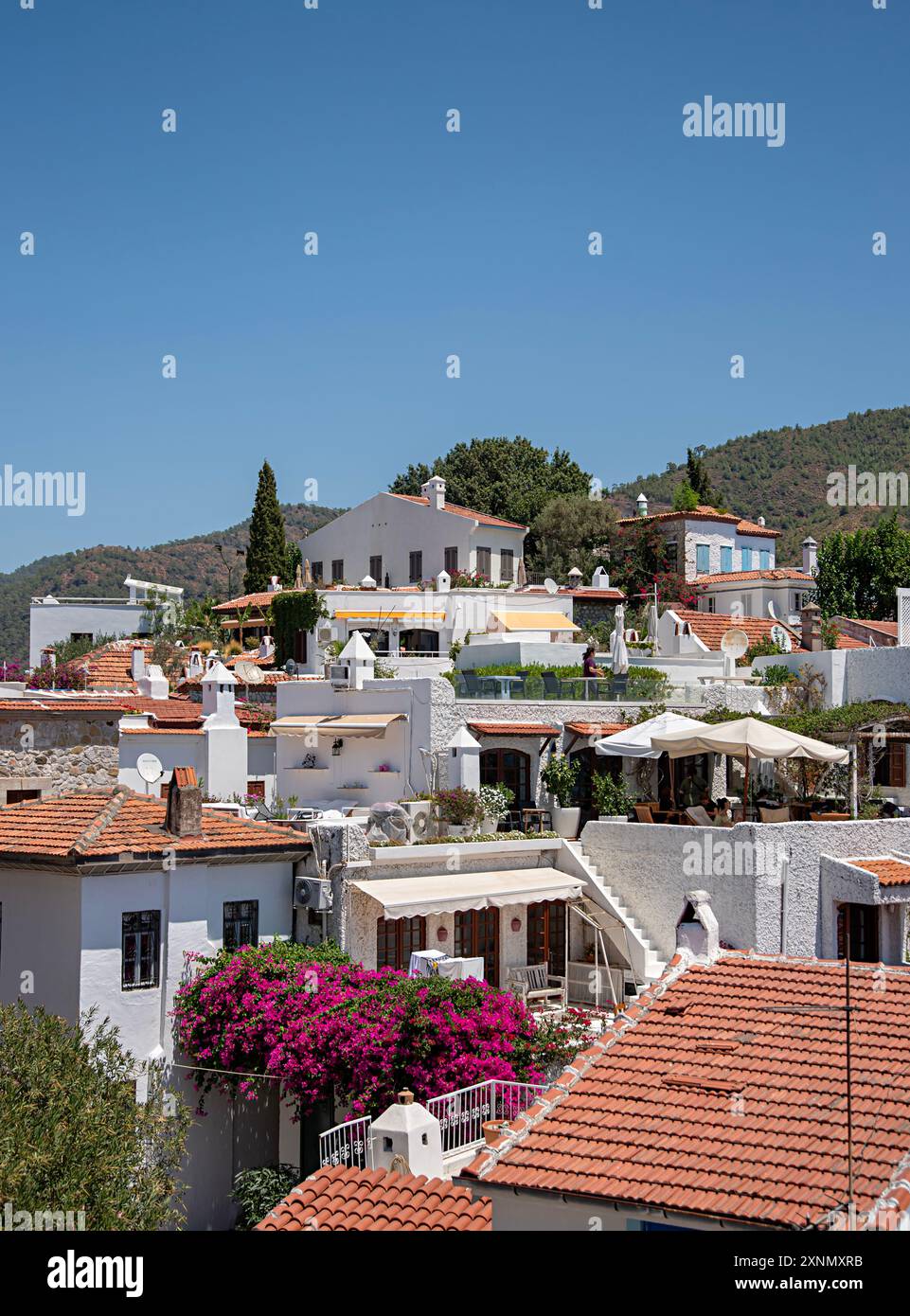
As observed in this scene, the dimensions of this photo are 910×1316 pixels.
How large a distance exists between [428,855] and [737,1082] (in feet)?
47.4

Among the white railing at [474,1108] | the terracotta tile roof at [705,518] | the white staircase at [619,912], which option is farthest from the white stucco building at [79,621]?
the white railing at [474,1108]

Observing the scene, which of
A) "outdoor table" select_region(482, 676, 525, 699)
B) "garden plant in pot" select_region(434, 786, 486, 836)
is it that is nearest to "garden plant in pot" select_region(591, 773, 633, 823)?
"outdoor table" select_region(482, 676, 525, 699)

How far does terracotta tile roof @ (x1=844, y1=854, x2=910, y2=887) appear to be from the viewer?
2895 cm

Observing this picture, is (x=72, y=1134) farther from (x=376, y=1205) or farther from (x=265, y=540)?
(x=265, y=540)

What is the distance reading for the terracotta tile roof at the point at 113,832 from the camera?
934 inches

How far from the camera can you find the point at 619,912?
1190 inches

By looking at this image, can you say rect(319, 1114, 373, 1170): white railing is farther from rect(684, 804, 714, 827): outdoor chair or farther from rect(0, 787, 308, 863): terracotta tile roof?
rect(684, 804, 714, 827): outdoor chair

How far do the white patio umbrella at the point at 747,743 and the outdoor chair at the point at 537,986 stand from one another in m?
5.50

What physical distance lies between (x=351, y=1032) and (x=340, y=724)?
12.4 m

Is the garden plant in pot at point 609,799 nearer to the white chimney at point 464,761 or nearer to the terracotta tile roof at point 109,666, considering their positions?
the white chimney at point 464,761

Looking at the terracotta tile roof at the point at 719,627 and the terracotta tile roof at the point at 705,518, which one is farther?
the terracotta tile roof at the point at 705,518

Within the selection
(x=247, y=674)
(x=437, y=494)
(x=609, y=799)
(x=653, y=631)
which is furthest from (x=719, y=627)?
(x=609, y=799)

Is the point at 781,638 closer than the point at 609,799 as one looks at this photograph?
No
